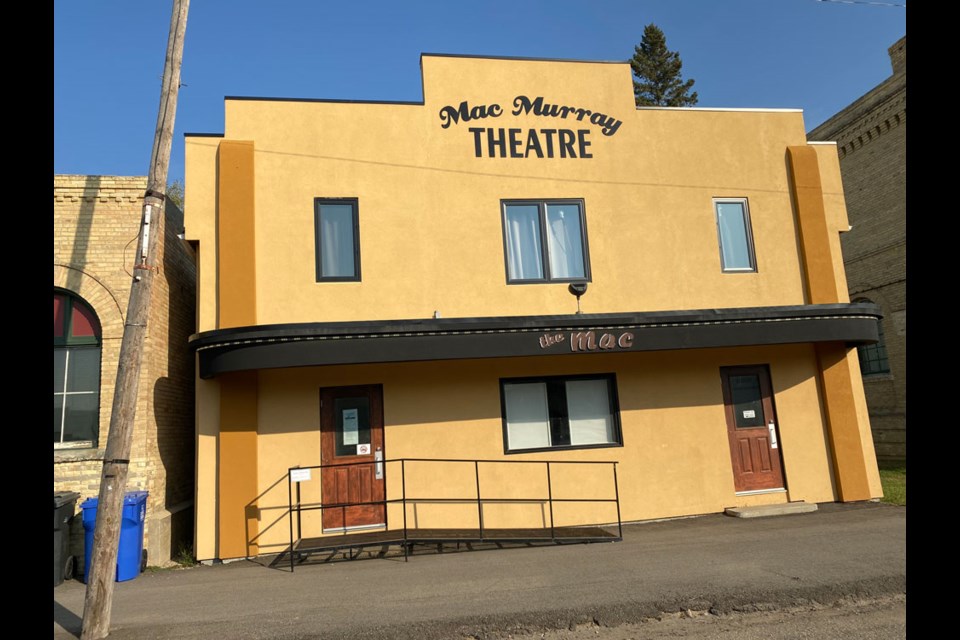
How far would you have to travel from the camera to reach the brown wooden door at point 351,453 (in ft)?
32.5

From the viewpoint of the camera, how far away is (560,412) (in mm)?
10836

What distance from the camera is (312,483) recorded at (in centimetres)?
987

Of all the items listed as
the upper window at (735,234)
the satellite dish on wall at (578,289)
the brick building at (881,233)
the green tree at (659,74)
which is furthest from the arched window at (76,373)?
the green tree at (659,74)

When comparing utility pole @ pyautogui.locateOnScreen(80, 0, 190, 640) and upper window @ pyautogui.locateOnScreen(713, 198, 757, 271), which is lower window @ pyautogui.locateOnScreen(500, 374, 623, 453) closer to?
upper window @ pyautogui.locateOnScreen(713, 198, 757, 271)

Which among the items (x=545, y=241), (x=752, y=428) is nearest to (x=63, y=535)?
(x=545, y=241)

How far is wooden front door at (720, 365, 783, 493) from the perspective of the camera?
1120cm

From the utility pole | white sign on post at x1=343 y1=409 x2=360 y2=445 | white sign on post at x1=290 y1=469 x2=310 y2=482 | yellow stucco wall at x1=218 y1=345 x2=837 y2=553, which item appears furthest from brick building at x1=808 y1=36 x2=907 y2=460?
the utility pole

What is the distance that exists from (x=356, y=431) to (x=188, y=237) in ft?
13.4

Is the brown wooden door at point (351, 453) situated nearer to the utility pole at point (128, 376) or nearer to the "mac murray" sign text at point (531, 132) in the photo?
the utility pole at point (128, 376)

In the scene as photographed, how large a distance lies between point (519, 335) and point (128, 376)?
5.31m

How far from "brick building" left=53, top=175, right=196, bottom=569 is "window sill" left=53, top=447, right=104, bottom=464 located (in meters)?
0.02
